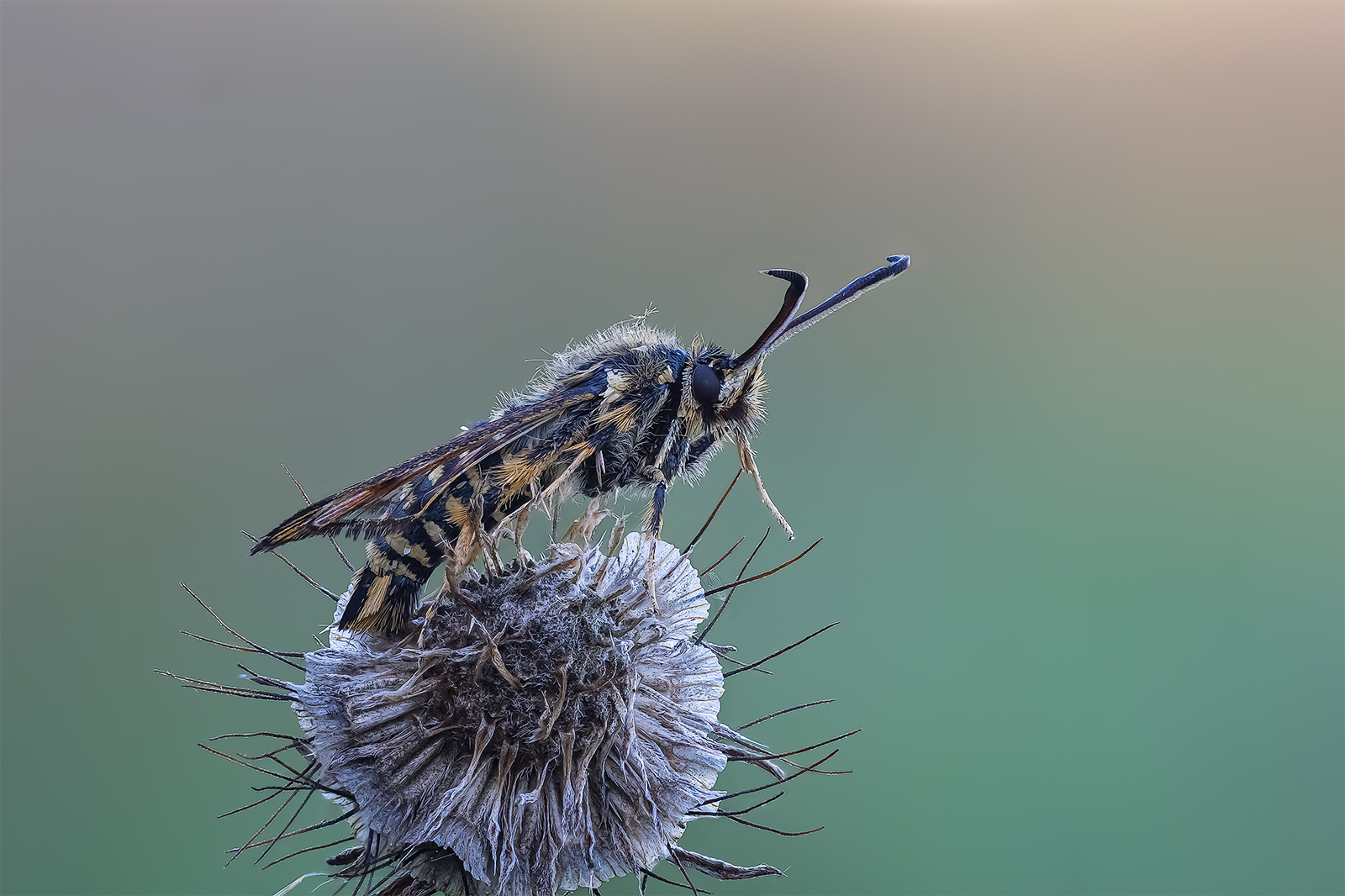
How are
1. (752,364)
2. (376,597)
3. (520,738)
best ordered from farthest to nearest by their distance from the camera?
(752,364), (376,597), (520,738)

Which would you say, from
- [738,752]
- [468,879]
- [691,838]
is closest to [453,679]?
[468,879]

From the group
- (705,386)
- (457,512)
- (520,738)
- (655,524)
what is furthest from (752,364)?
(520,738)

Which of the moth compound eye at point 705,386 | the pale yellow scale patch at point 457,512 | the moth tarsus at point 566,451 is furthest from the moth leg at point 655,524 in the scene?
the pale yellow scale patch at point 457,512

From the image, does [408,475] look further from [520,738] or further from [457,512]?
[520,738]

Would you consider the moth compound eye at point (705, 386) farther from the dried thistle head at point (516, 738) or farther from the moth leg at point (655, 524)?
the dried thistle head at point (516, 738)

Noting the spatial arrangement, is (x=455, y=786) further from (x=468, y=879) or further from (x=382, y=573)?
(x=382, y=573)
